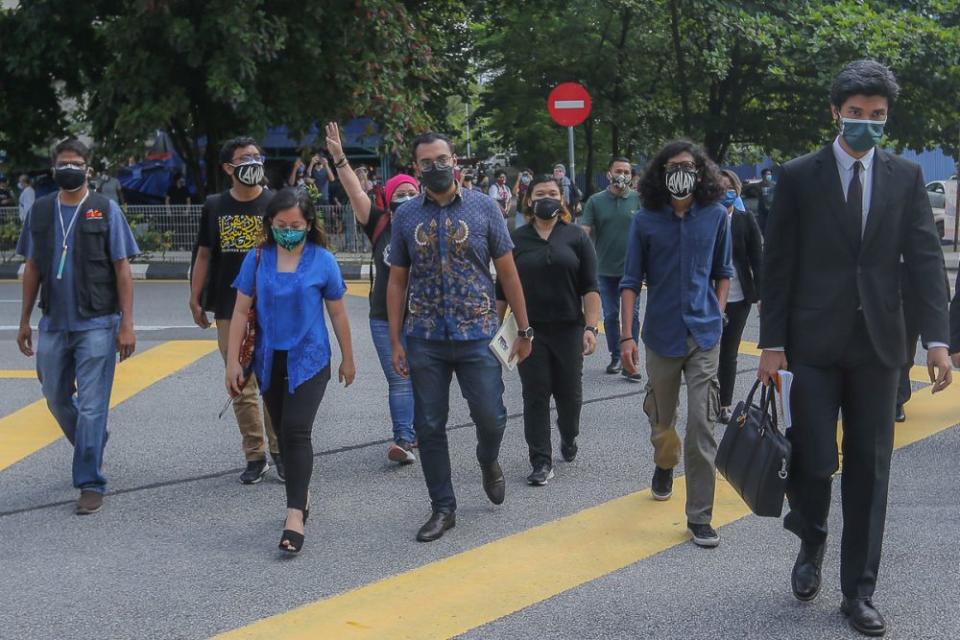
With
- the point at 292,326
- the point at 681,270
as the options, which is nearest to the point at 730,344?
the point at 681,270

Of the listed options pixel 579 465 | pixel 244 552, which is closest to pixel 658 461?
pixel 579 465

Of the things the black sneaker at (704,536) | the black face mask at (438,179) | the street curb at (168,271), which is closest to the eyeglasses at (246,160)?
the black face mask at (438,179)

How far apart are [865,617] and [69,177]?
14.1ft

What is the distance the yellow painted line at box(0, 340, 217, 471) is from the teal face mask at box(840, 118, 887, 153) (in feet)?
17.1

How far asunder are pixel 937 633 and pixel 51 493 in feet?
15.0

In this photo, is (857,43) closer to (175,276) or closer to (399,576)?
(175,276)

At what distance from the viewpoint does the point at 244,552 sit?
580 centimetres

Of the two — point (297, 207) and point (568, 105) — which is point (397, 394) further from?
point (568, 105)

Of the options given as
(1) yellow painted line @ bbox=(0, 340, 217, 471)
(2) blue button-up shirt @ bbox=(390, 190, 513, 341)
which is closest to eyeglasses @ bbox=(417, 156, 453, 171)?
(2) blue button-up shirt @ bbox=(390, 190, 513, 341)

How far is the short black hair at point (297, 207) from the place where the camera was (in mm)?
5941

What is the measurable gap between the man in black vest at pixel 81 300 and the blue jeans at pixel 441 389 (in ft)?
5.28

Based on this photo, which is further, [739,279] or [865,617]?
[739,279]

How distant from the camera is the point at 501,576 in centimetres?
537

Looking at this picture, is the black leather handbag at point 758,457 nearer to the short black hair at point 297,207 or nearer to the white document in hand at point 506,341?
the white document in hand at point 506,341
